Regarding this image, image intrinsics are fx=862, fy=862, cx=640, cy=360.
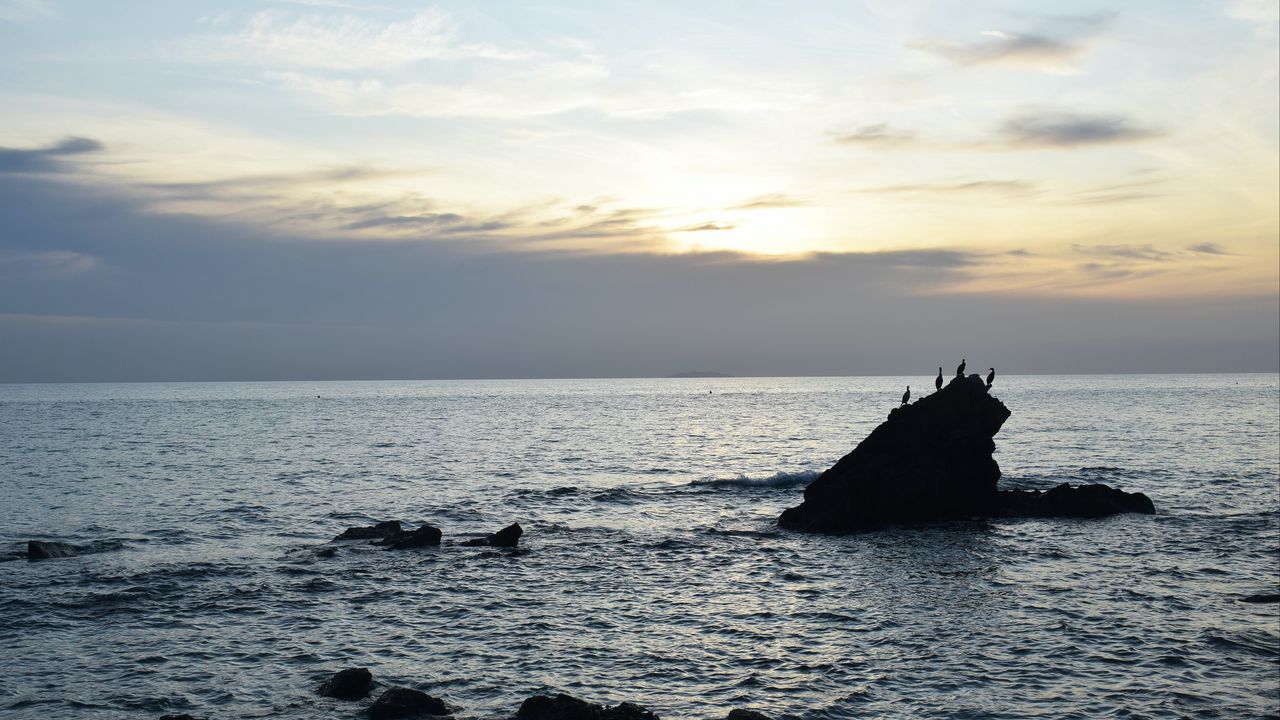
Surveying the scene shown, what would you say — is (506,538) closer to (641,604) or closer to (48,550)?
(641,604)

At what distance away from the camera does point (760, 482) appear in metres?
65.1

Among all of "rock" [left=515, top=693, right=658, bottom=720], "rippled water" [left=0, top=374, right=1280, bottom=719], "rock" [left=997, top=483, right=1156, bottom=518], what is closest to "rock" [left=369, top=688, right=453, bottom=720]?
"rippled water" [left=0, top=374, right=1280, bottom=719]

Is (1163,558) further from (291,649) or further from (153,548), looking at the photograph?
(153,548)

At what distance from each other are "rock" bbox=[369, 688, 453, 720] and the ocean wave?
44507mm

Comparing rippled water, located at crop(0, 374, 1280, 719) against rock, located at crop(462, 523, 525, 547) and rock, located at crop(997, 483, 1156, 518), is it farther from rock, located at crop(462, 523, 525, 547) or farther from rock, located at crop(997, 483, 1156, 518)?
rock, located at crop(997, 483, 1156, 518)

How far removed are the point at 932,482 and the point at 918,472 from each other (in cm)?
105

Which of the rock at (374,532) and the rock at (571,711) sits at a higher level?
the rock at (571,711)

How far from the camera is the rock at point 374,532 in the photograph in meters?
42.2

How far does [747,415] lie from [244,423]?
9633cm

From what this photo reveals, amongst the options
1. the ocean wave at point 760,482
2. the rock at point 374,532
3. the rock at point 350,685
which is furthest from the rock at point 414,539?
the ocean wave at point 760,482

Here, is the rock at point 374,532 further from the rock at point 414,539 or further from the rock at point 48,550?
the rock at point 48,550

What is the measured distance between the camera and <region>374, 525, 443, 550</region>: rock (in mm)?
39987

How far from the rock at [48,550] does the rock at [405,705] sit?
25373mm

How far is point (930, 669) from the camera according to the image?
23250mm
